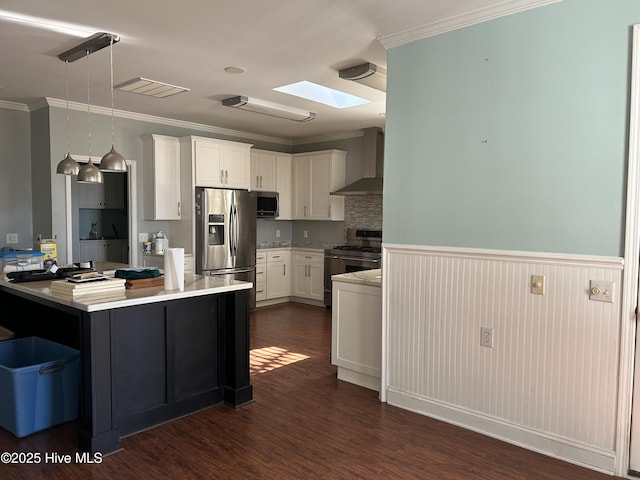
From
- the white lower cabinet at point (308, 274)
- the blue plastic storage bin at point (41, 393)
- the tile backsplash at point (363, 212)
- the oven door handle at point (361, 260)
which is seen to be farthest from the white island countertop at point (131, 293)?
the tile backsplash at point (363, 212)

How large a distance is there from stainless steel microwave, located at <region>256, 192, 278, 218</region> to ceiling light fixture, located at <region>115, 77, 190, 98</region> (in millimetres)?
2418

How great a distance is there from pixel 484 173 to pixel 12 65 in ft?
12.7

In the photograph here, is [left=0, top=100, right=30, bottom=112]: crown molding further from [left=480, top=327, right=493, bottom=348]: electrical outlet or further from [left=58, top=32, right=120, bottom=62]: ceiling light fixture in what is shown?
[left=480, top=327, right=493, bottom=348]: electrical outlet

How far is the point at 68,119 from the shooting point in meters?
5.21

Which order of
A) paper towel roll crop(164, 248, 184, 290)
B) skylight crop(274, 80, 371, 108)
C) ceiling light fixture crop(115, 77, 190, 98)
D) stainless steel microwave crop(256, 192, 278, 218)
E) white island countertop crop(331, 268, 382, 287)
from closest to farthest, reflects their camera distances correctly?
paper towel roll crop(164, 248, 184, 290), white island countertop crop(331, 268, 382, 287), ceiling light fixture crop(115, 77, 190, 98), skylight crop(274, 80, 371, 108), stainless steel microwave crop(256, 192, 278, 218)

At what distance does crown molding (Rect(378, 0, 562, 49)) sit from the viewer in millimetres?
2686

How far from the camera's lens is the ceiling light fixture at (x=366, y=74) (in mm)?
3795

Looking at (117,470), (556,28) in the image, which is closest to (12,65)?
(117,470)

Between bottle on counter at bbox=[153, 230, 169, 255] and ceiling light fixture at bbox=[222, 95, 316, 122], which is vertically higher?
ceiling light fixture at bbox=[222, 95, 316, 122]

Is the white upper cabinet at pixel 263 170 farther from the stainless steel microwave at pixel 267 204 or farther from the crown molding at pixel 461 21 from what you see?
the crown molding at pixel 461 21

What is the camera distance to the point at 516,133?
2.78 meters

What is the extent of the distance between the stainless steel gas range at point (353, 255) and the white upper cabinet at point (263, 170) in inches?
53.8

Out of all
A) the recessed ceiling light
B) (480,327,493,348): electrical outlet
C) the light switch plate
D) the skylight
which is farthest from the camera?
the skylight

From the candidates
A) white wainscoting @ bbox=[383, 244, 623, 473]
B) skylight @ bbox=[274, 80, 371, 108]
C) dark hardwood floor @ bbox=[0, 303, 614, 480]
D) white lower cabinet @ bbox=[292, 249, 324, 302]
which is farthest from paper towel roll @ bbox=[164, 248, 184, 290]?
white lower cabinet @ bbox=[292, 249, 324, 302]
